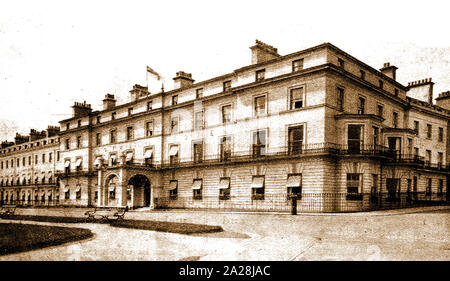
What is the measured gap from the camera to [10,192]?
65562 millimetres

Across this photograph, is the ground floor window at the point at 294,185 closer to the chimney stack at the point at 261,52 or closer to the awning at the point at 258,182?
the awning at the point at 258,182

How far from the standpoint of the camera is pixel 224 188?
1240 inches

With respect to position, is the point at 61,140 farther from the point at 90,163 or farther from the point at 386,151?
the point at 386,151

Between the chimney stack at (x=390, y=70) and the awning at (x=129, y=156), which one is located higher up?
the chimney stack at (x=390, y=70)

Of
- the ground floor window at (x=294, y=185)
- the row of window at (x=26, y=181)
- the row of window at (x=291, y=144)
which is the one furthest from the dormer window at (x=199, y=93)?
the row of window at (x=26, y=181)

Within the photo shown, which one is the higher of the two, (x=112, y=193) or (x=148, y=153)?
(x=148, y=153)

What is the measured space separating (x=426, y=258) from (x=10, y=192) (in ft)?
234

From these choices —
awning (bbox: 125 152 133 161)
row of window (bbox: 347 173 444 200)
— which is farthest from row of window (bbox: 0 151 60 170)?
row of window (bbox: 347 173 444 200)

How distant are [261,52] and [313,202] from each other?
13.2 m

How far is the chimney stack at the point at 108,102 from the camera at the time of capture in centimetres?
4650

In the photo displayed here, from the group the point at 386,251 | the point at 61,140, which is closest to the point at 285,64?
the point at 386,251

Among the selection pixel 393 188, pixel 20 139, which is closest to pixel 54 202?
pixel 20 139

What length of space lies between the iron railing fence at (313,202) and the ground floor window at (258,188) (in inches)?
9.7

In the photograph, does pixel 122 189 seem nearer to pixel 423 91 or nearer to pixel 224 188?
pixel 224 188
